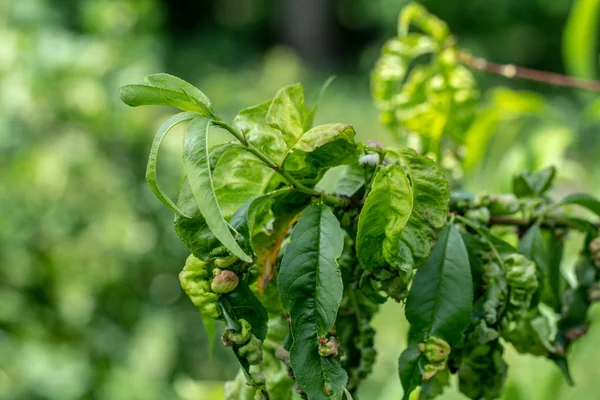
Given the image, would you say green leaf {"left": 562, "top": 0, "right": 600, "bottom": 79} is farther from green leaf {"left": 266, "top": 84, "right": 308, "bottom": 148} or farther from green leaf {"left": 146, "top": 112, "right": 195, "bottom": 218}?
green leaf {"left": 146, "top": 112, "right": 195, "bottom": 218}

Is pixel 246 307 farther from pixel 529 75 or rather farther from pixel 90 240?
pixel 90 240

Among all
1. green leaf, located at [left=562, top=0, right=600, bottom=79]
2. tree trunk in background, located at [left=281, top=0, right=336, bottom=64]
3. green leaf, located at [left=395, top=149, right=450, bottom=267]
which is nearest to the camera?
green leaf, located at [left=395, top=149, right=450, bottom=267]

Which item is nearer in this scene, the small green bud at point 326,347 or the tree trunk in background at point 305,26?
the small green bud at point 326,347

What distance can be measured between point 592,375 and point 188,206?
1.53 m

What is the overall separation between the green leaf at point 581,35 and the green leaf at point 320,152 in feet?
3.17

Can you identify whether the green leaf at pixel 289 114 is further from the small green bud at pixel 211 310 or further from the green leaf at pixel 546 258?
the green leaf at pixel 546 258

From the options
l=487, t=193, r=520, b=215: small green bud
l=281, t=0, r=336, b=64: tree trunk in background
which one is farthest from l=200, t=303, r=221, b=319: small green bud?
l=281, t=0, r=336, b=64: tree trunk in background

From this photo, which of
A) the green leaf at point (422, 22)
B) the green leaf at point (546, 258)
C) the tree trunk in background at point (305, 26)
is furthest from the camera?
the tree trunk in background at point (305, 26)

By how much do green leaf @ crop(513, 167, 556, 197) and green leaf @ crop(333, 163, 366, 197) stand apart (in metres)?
0.27

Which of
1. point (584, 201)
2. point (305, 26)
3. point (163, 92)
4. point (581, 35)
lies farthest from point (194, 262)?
point (305, 26)

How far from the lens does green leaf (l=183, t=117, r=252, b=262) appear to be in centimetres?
54

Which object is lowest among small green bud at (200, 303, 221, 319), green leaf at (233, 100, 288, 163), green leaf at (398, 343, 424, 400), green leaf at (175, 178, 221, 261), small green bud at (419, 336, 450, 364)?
green leaf at (398, 343, 424, 400)

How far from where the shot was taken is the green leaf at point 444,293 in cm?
67

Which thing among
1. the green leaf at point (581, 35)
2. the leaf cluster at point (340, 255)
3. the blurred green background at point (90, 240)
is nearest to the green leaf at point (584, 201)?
the leaf cluster at point (340, 255)
